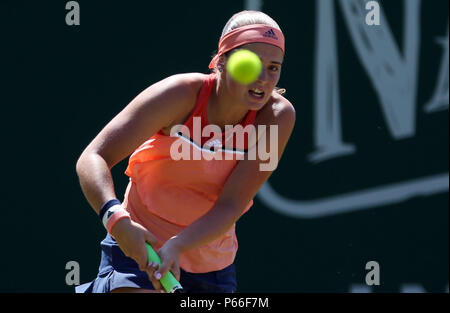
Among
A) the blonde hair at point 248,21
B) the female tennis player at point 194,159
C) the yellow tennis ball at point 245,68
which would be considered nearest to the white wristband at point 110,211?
the female tennis player at point 194,159

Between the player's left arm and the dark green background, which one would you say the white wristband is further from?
the dark green background

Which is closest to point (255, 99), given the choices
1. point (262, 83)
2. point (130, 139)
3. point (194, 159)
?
point (262, 83)

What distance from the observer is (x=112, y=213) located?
296 cm

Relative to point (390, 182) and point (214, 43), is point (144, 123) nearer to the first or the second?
point (214, 43)

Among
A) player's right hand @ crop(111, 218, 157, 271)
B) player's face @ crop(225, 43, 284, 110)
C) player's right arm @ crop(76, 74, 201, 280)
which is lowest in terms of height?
player's right hand @ crop(111, 218, 157, 271)

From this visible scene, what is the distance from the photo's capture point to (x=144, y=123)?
10.2 feet

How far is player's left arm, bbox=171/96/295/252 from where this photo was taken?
10.2 feet

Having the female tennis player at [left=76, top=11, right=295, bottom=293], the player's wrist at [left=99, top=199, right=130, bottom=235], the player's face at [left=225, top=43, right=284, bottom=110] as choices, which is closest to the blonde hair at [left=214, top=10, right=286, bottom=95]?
the female tennis player at [left=76, top=11, right=295, bottom=293]

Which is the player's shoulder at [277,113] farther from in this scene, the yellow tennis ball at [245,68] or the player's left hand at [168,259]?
the player's left hand at [168,259]

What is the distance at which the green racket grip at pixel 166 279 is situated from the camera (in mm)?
2918

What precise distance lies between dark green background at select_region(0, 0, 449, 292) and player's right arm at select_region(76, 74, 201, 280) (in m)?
1.56

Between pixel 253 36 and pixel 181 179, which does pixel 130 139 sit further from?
pixel 253 36

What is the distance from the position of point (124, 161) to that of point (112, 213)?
1813 mm

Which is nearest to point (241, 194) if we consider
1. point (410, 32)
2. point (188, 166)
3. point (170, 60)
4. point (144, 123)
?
point (188, 166)
